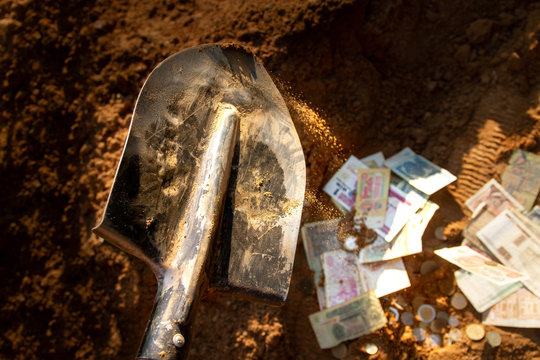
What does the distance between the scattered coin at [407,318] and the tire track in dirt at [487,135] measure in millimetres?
771

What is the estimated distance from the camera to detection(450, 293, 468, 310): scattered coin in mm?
2271

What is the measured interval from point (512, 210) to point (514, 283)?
1.45 feet

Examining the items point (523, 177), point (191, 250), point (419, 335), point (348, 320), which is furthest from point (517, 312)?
point (191, 250)

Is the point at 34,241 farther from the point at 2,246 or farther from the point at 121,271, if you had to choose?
the point at 121,271

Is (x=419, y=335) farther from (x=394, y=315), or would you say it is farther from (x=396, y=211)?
(x=396, y=211)

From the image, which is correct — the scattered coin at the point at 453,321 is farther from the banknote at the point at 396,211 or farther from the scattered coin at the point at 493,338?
the banknote at the point at 396,211

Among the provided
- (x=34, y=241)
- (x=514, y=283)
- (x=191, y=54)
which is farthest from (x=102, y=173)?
(x=514, y=283)

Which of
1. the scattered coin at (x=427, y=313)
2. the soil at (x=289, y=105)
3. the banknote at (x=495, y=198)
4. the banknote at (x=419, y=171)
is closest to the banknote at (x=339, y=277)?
the soil at (x=289, y=105)

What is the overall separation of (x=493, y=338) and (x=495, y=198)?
817 millimetres

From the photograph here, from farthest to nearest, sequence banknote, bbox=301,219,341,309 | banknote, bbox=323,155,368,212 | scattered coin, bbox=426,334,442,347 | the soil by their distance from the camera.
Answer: banknote, bbox=323,155,368,212 → banknote, bbox=301,219,341,309 → scattered coin, bbox=426,334,442,347 → the soil

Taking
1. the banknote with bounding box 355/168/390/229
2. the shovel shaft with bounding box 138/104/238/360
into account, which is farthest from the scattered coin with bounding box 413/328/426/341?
the shovel shaft with bounding box 138/104/238/360

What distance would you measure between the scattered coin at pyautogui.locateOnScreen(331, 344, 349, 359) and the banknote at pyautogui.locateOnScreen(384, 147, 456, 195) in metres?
1.06

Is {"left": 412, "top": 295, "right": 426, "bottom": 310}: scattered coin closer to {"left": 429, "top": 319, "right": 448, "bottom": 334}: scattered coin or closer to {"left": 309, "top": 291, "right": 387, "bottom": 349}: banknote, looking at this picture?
{"left": 429, "top": 319, "right": 448, "bottom": 334}: scattered coin

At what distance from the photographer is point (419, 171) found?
2.45 m
